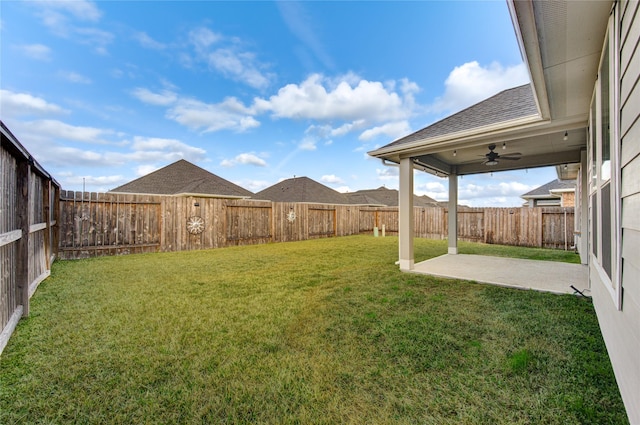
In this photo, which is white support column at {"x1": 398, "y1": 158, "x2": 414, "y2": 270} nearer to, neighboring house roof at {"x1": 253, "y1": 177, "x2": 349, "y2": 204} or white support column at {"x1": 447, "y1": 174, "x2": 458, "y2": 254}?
white support column at {"x1": 447, "y1": 174, "x2": 458, "y2": 254}

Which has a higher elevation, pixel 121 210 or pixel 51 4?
pixel 51 4

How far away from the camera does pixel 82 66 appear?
24.5 feet

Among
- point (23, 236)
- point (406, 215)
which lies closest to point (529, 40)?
point (406, 215)

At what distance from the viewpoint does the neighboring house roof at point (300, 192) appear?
61.6ft

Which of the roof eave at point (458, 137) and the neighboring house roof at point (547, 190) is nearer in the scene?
the roof eave at point (458, 137)

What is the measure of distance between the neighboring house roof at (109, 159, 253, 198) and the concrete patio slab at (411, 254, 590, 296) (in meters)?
12.3

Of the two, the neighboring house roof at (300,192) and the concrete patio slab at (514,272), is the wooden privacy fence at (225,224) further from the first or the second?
the neighboring house roof at (300,192)

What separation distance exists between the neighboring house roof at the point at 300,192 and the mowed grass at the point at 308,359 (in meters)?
14.9

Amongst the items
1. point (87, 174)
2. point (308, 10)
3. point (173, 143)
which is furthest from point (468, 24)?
point (173, 143)

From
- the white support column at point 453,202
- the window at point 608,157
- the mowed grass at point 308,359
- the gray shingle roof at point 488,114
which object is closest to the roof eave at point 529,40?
the window at point 608,157

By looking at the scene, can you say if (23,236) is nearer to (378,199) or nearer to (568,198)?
(568,198)

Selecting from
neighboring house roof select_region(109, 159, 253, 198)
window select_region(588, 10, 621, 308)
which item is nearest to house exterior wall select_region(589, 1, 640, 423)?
window select_region(588, 10, 621, 308)

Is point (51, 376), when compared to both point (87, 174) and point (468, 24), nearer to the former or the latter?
point (468, 24)

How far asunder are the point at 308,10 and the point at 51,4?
627 centimetres
